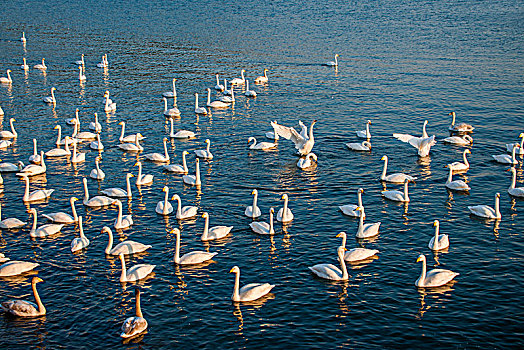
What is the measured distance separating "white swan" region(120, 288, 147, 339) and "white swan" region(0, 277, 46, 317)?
3.32m

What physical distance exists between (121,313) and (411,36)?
2395 inches

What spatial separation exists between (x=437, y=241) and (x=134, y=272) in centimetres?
1226

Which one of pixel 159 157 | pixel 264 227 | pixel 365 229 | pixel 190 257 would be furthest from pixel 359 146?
pixel 190 257

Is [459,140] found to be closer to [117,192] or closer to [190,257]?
[117,192]

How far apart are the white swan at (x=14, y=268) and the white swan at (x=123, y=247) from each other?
3.12 meters

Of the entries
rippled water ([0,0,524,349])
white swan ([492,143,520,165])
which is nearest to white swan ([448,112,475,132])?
rippled water ([0,0,524,349])

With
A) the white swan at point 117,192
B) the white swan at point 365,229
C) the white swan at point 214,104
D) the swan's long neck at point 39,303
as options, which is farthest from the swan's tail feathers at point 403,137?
the swan's long neck at point 39,303

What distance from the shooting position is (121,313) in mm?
20141

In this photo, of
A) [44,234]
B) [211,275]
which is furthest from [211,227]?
[44,234]

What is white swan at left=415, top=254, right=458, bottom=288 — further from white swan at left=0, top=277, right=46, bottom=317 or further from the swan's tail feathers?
the swan's tail feathers

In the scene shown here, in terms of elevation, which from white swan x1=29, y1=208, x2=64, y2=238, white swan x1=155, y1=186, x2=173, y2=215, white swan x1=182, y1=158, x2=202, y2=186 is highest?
white swan x1=182, y1=158, x2=202, y2=186

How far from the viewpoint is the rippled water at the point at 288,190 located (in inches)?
774

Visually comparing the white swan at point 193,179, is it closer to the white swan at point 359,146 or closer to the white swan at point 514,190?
the white swan at point 359,146

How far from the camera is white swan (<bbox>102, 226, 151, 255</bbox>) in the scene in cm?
2397
